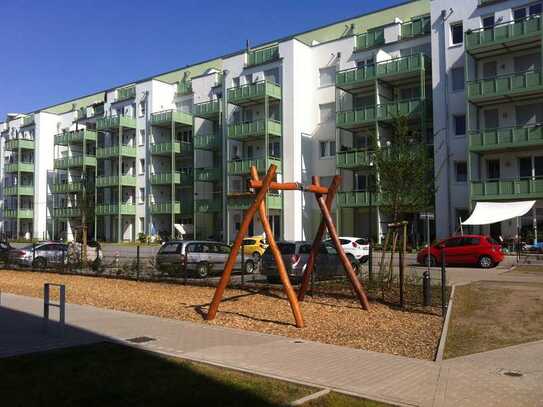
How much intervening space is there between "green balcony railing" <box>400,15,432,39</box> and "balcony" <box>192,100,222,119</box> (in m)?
18.3

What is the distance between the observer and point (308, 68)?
161ft

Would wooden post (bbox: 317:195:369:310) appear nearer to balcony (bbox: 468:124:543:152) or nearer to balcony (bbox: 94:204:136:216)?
balcony (bbox: 468:124:543:152)

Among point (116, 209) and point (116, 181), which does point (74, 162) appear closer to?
point (116, 181)

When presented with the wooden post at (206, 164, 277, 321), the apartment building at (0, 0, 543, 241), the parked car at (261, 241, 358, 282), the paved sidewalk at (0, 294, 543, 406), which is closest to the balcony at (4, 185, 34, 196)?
the apartment building at (0, 0, 543, 241)

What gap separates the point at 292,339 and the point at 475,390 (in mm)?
3647

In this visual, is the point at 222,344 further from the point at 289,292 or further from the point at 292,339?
the point at 289,292

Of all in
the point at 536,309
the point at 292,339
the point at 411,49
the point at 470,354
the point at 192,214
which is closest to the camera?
the point at 470,354

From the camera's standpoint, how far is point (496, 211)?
33.4m

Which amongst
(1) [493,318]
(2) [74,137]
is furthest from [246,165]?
(1) [493,318]

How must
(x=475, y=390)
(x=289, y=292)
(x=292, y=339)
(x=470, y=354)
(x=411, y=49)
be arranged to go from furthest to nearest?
(x=411, y=49)
(x=289, y=292)
(x=292, y=339)
(x=470, y=354)
(x=475, y=390)

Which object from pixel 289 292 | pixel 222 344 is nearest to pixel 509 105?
A: pixel 289 292

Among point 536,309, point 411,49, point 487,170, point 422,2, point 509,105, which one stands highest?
point 422,2

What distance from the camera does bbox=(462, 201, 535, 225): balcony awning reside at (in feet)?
105

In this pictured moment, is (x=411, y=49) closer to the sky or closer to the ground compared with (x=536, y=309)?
closer to the sky
